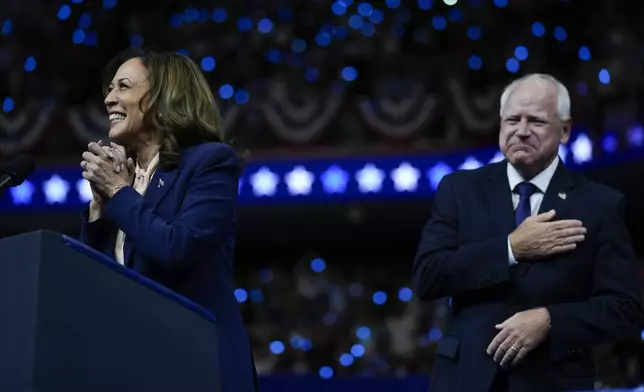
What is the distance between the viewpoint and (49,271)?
5.99 feet

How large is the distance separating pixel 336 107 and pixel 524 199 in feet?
21.1

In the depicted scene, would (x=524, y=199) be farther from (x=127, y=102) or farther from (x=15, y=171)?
(x=15, y=171)

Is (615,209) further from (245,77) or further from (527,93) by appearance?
(245,77)

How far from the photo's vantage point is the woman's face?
241 centimetres

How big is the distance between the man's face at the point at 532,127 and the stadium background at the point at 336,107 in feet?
18.1

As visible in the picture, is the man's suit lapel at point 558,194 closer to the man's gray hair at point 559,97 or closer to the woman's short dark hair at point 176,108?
the man's gray hair at point 559,97

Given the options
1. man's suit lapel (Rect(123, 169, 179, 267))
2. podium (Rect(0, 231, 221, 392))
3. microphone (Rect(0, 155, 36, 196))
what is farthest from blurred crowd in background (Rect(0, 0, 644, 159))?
podium (Rect(0, 231, 221, 392))

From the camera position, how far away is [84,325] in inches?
73.3

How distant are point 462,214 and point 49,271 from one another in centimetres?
109

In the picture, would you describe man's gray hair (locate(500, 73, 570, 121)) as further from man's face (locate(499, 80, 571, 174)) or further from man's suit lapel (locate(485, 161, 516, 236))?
man's suit lapel (locate(485, 161, 516, 236))

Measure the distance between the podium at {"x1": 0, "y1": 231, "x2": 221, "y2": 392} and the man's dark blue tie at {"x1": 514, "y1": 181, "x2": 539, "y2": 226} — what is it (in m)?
0.89

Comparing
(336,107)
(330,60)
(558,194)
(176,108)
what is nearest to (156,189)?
(176,108)

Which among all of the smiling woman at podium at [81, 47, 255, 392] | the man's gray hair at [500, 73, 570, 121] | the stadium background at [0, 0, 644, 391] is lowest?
the smiling woman at podium at [81, 47, 255, 392]

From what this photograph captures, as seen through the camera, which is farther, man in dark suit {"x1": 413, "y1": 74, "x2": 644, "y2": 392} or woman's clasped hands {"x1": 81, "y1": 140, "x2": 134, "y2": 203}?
man in dark suit {"x1": 413, "y1": 74, "x2": 644, "y2": 392}
